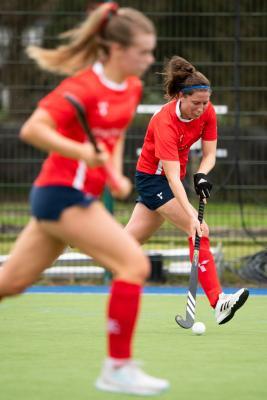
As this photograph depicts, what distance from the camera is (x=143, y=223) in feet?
25.1

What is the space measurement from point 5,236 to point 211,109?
416 centimetres

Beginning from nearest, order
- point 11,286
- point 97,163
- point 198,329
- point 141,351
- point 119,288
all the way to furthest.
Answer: point 97,163, point 119,288, point 11,286, point 141,351, point 198,329

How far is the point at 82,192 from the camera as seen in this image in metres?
4.80

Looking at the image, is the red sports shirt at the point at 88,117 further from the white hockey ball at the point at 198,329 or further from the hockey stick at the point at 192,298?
the hockey stick at the point at 192,298

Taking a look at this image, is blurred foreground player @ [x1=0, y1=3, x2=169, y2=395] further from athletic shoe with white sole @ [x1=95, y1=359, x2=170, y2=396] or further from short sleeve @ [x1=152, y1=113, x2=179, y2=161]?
short sleeve @ [x1=152, y1=113, x2=179, y2=161]

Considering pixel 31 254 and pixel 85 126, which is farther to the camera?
pixel 31 254

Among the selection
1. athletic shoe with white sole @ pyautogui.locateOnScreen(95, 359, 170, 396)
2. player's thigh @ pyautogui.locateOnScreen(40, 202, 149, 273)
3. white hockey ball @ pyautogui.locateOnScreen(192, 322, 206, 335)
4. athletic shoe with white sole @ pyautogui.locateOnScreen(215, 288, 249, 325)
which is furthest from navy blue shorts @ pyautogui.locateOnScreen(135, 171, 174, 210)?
athletic shoe with white sole @ pyautogui.locateOnScreen(95, 359, 170, 396)

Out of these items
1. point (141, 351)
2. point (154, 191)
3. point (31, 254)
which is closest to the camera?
point (31, 254)

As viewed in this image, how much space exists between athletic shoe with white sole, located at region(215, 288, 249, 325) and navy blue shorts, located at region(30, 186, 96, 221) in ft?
8.29

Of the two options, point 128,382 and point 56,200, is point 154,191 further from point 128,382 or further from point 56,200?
point 128,382

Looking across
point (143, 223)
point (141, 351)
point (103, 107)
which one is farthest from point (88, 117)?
point (143, 223)

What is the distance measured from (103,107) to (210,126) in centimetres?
286

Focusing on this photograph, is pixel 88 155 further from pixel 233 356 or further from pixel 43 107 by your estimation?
pixel 233 356

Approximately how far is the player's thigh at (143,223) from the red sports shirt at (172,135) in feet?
0.90
